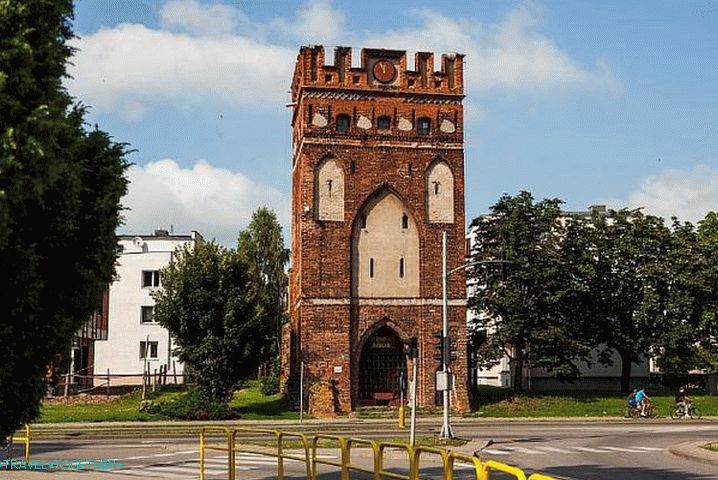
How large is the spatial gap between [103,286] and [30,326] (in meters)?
1.33

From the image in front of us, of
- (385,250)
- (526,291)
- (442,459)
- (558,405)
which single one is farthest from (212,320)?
(442,459)

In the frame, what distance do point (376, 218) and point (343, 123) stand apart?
4.71 metres

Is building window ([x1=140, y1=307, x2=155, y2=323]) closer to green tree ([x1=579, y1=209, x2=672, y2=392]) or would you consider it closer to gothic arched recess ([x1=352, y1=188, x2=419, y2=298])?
gothic arched recess ([x1=352, y1=188, x2=419, y2=298])

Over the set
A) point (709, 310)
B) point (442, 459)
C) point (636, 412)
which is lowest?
point (636, 412)

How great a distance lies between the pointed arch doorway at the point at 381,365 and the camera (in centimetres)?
4641

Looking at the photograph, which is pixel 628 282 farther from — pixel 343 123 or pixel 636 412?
pixel 343 123

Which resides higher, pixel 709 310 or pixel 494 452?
pixel 709 310

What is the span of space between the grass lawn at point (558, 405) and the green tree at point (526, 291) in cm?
144

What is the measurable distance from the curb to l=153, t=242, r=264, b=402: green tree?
817 inches

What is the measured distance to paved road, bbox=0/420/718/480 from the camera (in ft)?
67.3

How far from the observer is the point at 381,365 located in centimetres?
4684

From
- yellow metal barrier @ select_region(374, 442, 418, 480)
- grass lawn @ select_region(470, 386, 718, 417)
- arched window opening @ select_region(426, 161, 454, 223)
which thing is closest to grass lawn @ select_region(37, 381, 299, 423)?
grass lawn @ select_region(470, 386, 718, 417)

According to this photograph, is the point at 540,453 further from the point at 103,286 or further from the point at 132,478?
the point at 103,286

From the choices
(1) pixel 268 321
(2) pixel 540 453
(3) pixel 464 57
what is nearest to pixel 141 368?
(1) pixel 268 321
